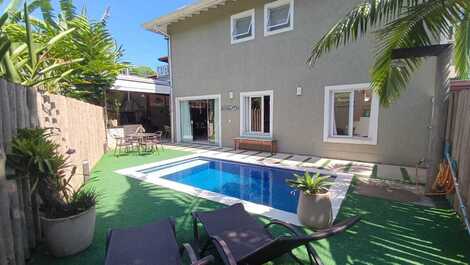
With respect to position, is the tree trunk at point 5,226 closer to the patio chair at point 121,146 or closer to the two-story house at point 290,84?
the two-story house at point 290,84

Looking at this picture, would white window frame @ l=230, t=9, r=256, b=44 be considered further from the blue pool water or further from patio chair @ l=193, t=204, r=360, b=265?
patio chair @ l=193, t=204, r=360, b=265

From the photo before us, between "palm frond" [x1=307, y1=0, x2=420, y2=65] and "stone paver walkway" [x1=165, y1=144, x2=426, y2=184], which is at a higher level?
"palm frond" [x1=307, y1=0, x2=420, y2=65]

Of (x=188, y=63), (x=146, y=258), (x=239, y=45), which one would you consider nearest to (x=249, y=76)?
(x=239, y=45)

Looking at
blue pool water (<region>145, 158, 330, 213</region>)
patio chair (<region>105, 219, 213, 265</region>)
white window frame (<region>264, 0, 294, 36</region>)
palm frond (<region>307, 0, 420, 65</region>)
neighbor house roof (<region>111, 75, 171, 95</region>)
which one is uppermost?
white window frame (<region>264, 0, 294, 36</region>)

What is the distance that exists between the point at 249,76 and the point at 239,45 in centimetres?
167

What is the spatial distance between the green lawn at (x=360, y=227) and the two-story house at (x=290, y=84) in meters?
1.95

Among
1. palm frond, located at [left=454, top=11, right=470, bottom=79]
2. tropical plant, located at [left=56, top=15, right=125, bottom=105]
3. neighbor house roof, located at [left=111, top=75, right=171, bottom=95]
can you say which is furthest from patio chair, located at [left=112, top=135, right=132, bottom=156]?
palm frond, located at [left=454, top=11, right=470, bottom=79]

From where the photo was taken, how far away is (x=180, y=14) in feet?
39.5

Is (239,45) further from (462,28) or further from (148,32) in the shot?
(462,28)

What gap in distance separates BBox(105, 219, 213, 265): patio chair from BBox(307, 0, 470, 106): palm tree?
448 centimetres

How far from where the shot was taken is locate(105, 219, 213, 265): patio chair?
238 centimetres

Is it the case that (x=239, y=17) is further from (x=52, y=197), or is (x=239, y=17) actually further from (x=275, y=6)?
(x=52, y=197)

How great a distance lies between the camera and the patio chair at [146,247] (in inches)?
93.9

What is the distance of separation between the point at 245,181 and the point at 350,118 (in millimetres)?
4958
